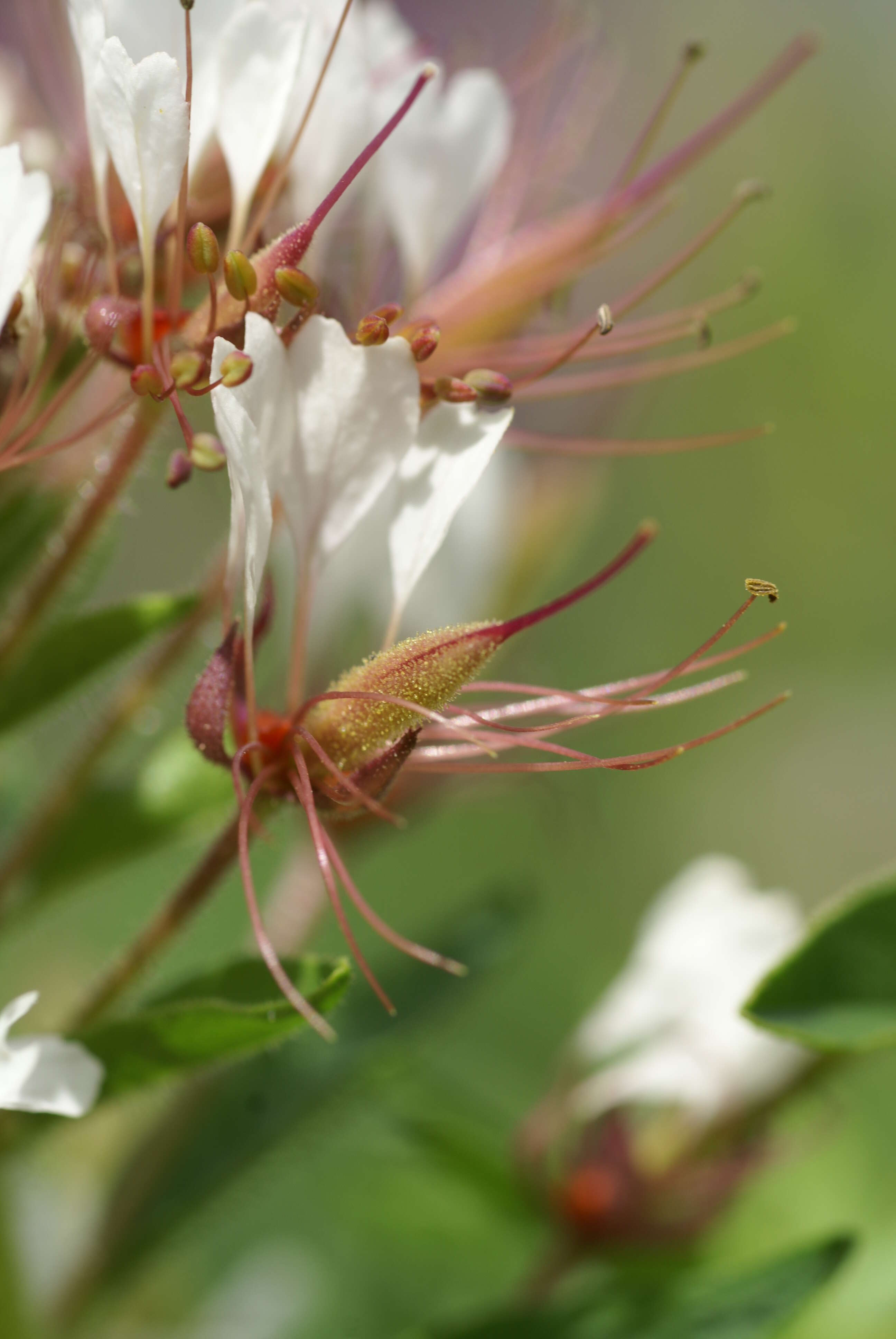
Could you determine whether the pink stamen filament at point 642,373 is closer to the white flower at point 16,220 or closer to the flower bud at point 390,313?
the flower bud at point 390,313

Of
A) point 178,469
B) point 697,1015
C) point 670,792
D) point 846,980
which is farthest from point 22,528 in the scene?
point 670,792

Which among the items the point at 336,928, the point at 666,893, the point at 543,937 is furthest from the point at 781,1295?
the point at 543,937

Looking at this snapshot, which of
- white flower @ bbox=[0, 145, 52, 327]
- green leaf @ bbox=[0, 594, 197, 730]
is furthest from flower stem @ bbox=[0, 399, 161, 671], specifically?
white flower @ bbox=[0, 145, 52, 327]

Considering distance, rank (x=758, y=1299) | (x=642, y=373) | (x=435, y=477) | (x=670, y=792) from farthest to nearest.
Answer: (x=670, y=792)
(x=642, y=373)
(x=758, y=1299)
(x=435, y=477)

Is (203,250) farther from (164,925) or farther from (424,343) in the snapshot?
(164,925)

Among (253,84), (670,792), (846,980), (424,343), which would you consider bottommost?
(670,792)

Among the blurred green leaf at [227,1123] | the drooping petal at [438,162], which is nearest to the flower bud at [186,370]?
the drooping petal at [438,162]
